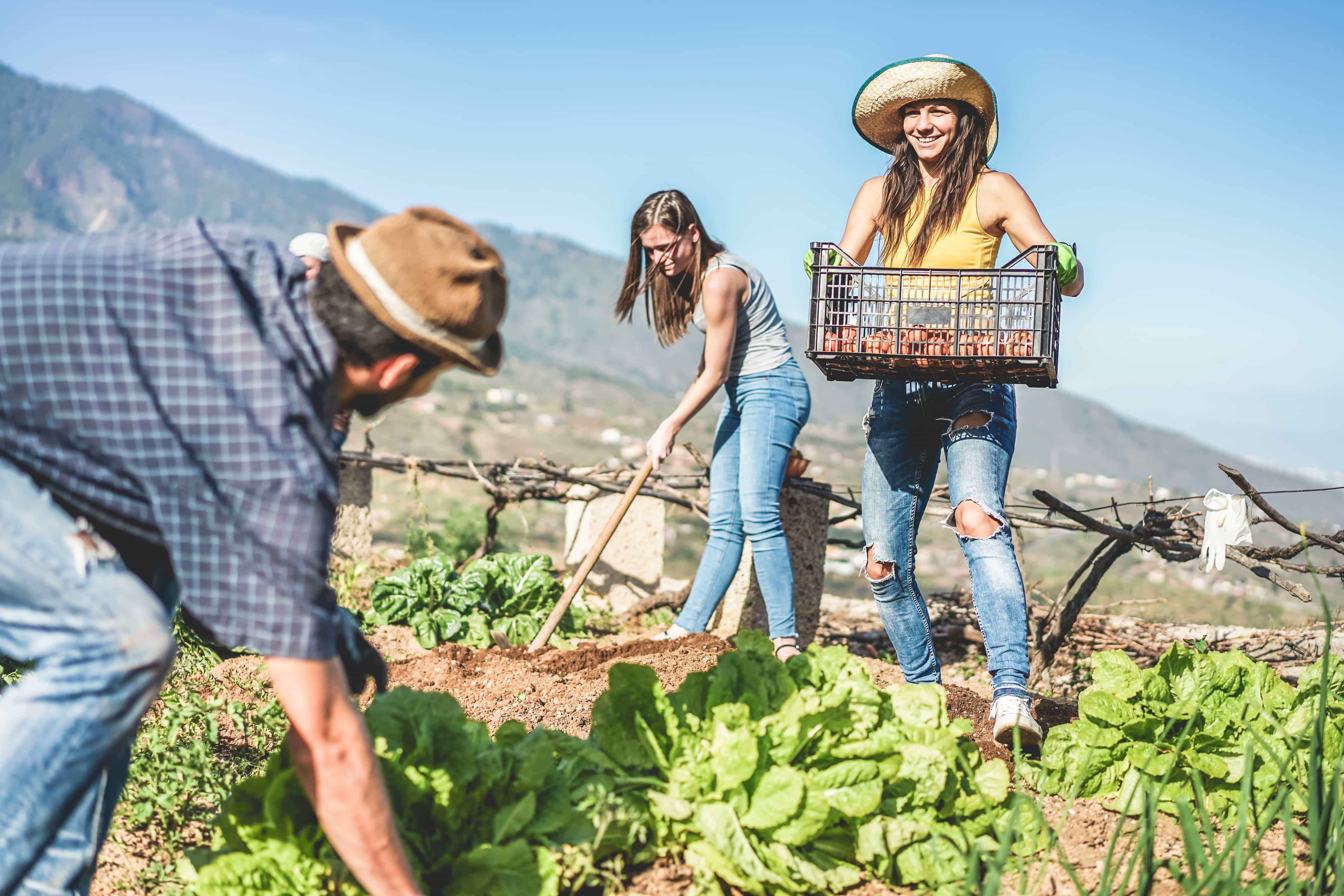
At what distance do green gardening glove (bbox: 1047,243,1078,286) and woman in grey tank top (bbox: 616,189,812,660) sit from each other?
1.30m

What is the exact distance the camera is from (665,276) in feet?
12.8

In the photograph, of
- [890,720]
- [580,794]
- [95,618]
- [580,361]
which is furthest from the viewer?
[580,361]

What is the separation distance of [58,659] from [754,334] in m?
2.89

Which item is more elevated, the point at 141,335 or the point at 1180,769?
the point at 141,335

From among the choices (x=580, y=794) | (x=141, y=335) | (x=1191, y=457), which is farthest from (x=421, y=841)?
(x=1191, y=457)

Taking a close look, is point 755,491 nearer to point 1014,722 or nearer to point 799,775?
point 1014,722

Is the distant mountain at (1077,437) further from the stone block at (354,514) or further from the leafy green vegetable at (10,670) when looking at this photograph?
the leafy green vegetable at (10,670)

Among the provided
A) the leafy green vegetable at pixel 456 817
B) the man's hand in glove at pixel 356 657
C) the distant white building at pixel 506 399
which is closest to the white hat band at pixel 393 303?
the man's hand in glove at pixel 356 657

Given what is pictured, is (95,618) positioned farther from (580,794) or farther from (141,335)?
(580,794)

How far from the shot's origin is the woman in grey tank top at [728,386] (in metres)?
3.79

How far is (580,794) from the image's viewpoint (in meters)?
2.01

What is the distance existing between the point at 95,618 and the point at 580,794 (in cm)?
97

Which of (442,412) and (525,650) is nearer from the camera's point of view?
(525,650)

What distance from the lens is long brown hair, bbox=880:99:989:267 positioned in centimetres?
303
